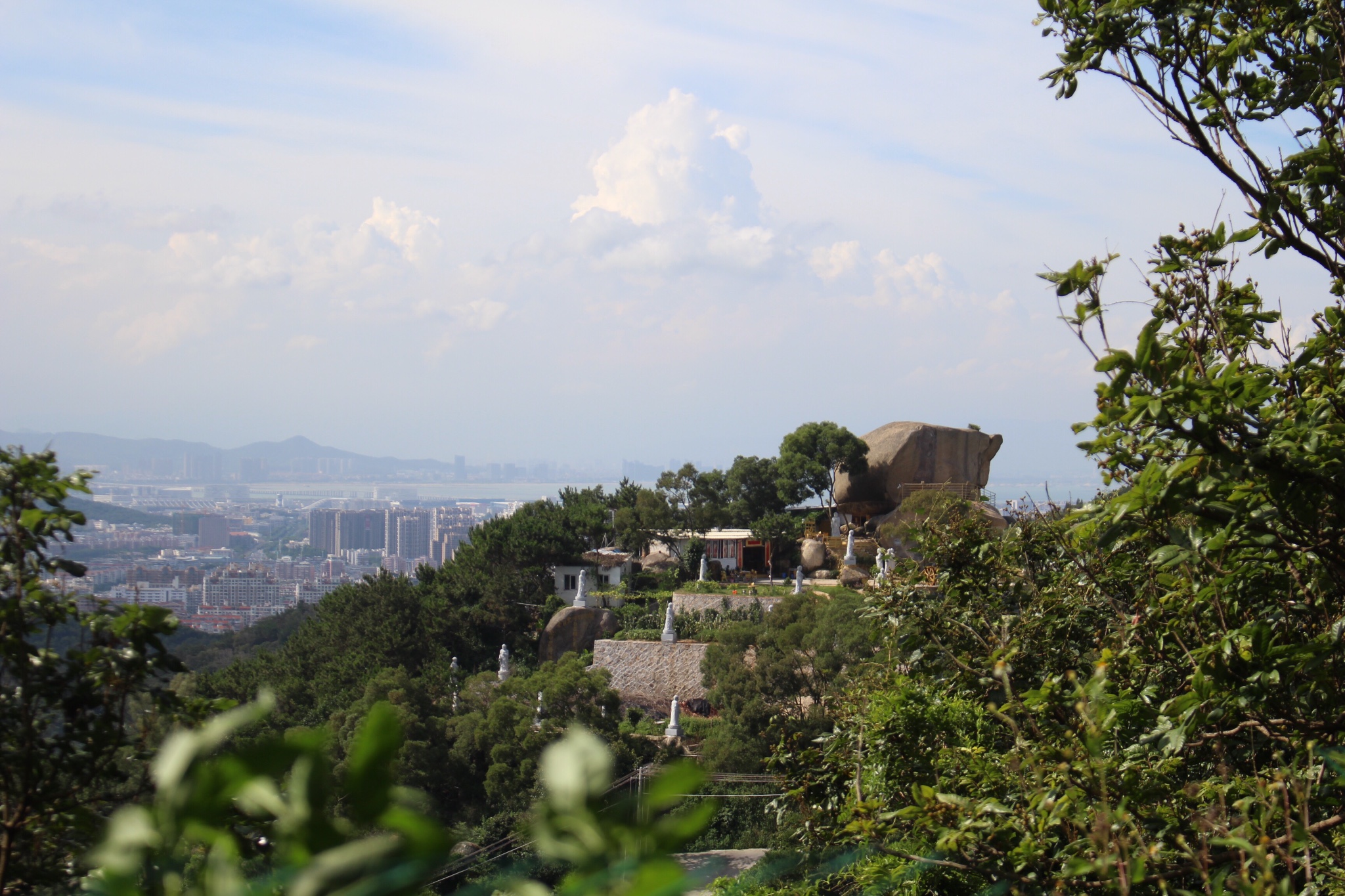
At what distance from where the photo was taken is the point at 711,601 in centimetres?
2103

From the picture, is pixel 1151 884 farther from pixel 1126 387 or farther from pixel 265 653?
pixel 265 653

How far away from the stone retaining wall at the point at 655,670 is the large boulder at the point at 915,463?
8.25 m

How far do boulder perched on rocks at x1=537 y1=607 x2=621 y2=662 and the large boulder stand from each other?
294 inches

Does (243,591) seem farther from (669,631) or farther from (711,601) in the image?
(669,631)

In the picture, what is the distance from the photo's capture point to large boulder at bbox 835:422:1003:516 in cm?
2541

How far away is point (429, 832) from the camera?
597mm

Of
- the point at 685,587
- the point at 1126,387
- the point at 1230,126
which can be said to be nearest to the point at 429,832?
the point at 1126,387

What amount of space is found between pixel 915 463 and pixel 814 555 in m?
3.92

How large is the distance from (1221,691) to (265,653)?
24823 mm

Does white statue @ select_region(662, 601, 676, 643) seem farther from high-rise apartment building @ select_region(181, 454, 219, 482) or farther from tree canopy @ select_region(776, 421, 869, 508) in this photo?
high-rise apartment building @ select_region(181, 454, 219, 482)

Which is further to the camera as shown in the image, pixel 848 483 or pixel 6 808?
pixel 848 483

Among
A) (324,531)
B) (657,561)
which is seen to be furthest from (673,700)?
(324,531)

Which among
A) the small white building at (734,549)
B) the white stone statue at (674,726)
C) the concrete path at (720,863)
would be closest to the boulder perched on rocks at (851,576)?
the small white building at (734,549)

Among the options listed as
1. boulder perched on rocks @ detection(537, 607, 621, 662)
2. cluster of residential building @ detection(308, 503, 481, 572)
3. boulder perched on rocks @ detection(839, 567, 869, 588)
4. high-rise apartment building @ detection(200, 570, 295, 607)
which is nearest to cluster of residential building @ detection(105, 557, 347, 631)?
high-rise apartment building @ detection(200, 570, 295, 607)
